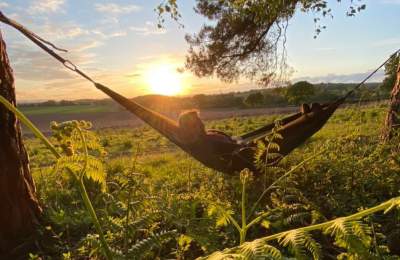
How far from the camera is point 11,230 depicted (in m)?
2.71

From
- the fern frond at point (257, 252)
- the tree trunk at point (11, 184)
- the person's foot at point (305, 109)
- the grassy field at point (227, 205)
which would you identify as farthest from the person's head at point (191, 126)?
the fern frond at point (257, 252)

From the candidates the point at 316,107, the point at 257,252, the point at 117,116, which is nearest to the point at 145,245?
the point at 257,252

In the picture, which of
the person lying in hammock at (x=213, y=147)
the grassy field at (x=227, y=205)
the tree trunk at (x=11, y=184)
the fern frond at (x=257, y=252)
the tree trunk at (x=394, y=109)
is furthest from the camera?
the tree trunk at (x=394, y=109)

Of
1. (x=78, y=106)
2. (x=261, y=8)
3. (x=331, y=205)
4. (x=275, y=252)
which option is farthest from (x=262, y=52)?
(x=78, y=106)

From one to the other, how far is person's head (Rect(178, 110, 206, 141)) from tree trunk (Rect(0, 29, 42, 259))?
4.04 ft

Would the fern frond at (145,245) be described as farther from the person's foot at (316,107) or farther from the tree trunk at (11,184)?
the person's foot at (316,107)

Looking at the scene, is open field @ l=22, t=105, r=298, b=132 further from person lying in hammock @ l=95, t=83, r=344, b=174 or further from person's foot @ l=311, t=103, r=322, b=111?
person lying in hammock @ l=95, t=83, r=344, b=174

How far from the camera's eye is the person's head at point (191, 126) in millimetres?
3293

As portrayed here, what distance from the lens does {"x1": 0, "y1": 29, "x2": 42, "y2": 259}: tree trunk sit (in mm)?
2688

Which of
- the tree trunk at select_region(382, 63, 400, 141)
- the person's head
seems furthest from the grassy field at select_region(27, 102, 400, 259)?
the tree trunk at select_region(382, 63, 400, 141)

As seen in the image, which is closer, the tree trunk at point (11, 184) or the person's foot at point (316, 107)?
the tree trunk at point (11, 184)

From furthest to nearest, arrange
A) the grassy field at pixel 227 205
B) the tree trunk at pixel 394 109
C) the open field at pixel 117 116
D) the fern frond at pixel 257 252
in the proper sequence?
the open field at pixel 117 116
the tree trunk at pixel 394 109
the grassy field at pixel 227 205
the fern frond at pixel 257 252

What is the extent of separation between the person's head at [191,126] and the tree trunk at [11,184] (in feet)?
4.04

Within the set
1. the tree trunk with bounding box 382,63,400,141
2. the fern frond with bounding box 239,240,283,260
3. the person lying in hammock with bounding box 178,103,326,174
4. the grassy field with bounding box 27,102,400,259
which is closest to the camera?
the fern frond with bounding box 239,240,283,260
